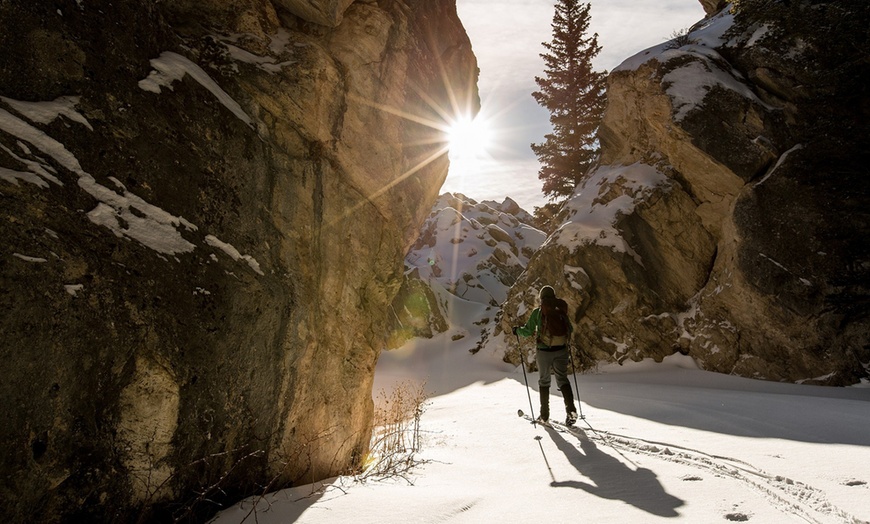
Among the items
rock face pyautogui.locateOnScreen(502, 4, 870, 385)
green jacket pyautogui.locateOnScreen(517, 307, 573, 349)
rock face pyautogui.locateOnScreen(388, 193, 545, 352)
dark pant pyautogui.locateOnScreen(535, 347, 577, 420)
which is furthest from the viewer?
rock face pyautogui.locateOnScreen(388, 193, 545, 352)

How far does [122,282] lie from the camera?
9.71ft

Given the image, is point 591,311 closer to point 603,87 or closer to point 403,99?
point 403,99

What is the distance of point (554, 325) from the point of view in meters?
6.52

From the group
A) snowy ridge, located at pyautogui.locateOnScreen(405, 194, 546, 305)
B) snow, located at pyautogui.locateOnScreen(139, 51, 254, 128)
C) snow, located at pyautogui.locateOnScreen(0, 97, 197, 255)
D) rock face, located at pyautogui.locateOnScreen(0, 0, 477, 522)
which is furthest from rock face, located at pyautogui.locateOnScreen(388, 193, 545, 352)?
snow, located at pyautogui.locateOnScreen(0, 97, 197, 255)

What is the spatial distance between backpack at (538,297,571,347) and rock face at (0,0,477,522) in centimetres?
276

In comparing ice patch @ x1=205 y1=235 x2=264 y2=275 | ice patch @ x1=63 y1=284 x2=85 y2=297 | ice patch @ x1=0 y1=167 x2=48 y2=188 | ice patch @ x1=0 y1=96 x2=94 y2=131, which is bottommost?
ice patch @ x1=63 y1=284 x2=85 y2=297

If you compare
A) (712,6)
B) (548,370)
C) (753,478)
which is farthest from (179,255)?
(712,6)

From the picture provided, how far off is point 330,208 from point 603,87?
810 inches

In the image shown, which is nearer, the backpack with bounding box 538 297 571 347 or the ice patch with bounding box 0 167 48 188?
the ice patch with bounding box 0 167 48 188

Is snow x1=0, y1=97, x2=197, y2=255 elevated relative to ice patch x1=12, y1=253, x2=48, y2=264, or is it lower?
elevated

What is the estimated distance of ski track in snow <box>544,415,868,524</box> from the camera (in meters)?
2.47

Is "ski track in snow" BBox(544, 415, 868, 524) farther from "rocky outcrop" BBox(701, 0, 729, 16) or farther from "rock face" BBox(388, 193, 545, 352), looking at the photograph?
"rocky outcrop" BBox(701, 0, 729, 16)

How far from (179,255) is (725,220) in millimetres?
14170

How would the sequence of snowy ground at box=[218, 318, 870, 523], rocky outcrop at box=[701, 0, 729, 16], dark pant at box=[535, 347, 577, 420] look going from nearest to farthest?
1. snowy ground at box=[218, 318, 870, 523]
2. dark pant at box=[535, 347, 577, 420]
3. rocky outcrop at box=[701, 0, 729, 16]
